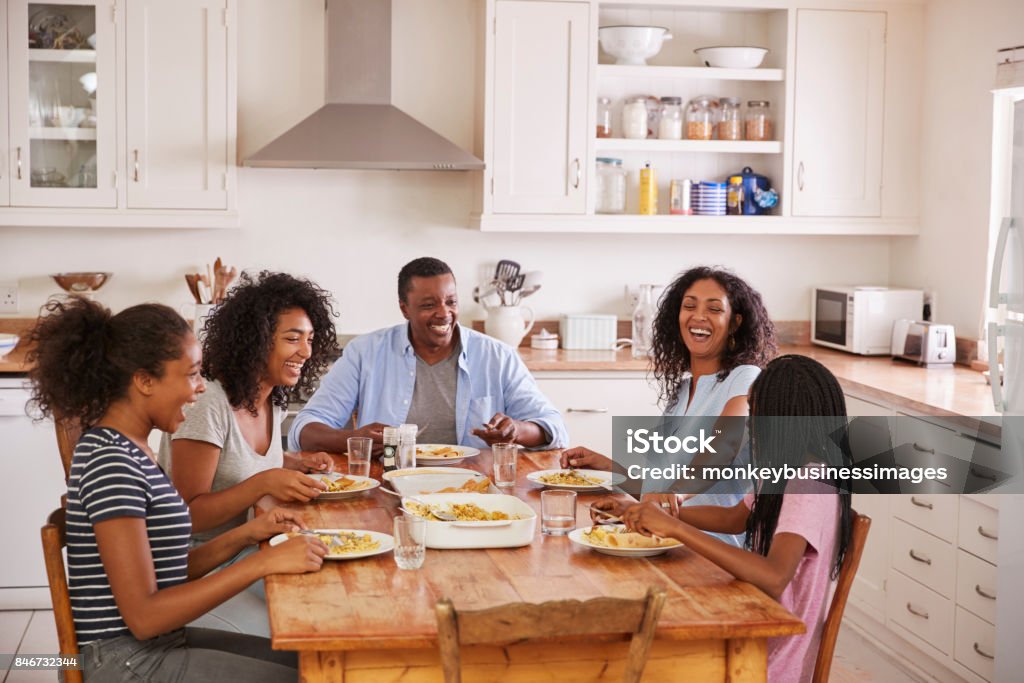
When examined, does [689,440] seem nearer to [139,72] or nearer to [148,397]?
[148,397]

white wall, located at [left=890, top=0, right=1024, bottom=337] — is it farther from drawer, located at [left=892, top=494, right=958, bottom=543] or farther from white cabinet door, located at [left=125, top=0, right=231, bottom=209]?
white cabinet door, located at [left=125, top=0, right=231, bottom=209]

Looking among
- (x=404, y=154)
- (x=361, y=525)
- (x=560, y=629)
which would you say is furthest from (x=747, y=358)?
(x=404, y=154)

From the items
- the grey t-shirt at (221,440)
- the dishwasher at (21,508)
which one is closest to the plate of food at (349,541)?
the grey t-shirt at (221,440)

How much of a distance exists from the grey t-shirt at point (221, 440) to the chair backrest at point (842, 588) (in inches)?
49.7

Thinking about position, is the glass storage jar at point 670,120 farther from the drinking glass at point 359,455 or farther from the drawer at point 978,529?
the drinking glass at point 359,455

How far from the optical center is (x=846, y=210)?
4.81 m

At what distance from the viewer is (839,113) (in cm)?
477

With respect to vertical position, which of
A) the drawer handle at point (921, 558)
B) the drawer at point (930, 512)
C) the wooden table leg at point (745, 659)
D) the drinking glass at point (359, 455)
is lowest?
the drawer handle at point (921, 558)

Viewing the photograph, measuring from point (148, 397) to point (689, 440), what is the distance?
1.38 m

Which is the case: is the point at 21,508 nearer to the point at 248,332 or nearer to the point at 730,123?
the point at 248,332

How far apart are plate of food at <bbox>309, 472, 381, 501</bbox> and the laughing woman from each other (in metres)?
0.48

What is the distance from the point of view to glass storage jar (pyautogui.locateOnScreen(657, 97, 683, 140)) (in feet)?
15.7

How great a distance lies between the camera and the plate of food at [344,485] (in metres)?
2.51

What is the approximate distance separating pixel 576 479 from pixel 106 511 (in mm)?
1102
